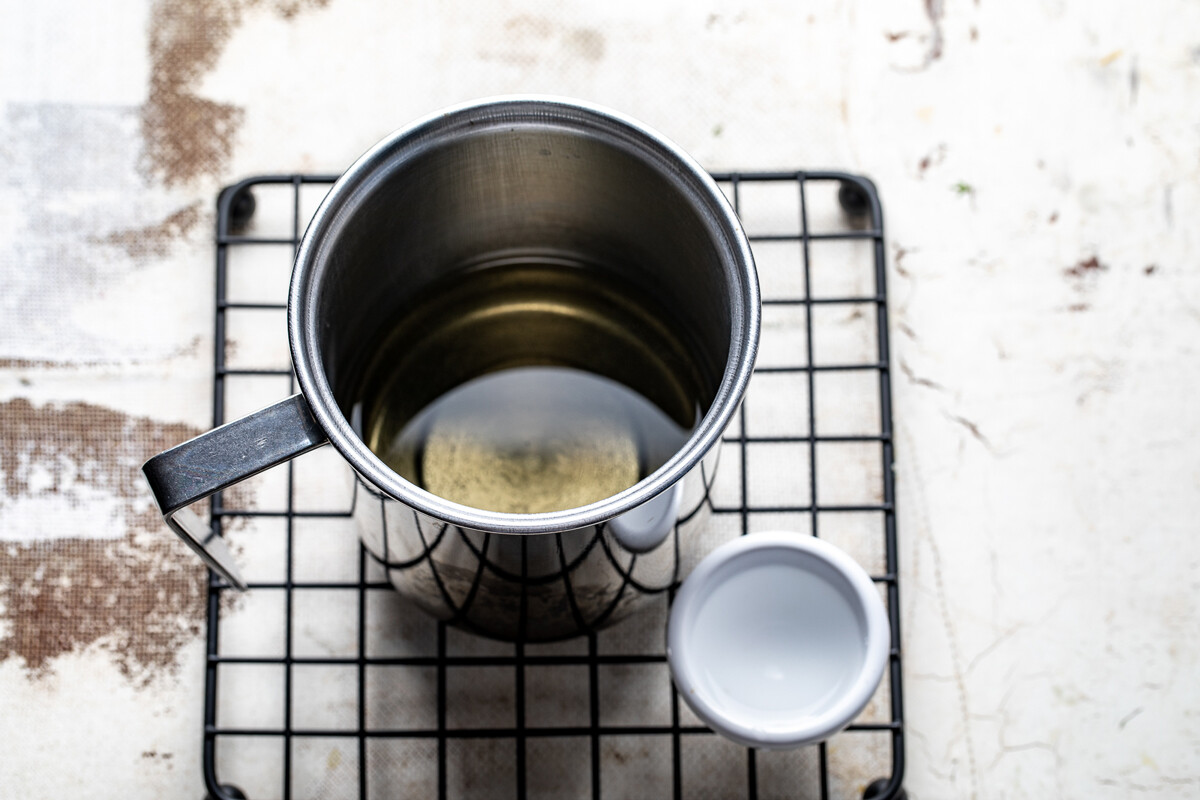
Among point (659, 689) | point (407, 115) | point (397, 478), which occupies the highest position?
point (407, 115)

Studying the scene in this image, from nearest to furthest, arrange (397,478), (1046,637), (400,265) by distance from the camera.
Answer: (397,478)
(400,265)
(1046,637)

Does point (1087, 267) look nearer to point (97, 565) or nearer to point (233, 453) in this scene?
point (233, 453)

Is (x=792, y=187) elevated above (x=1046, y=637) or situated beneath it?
elevated above

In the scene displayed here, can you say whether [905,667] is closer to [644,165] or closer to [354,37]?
[644,165]

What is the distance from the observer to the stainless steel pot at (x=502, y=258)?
1.14 feet

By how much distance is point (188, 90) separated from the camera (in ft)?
1.94

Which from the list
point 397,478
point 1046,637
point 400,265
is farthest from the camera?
point 1046,637

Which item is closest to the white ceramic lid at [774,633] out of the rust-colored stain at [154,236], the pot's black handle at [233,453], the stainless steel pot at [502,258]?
the stainless steel pot at [502,258]

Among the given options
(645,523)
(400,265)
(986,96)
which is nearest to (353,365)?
(400,265)

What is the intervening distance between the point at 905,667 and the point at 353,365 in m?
0.35

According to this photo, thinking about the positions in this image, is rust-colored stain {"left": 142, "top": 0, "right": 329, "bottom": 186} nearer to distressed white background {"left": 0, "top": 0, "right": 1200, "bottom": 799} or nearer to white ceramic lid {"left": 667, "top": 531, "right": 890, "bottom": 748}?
distressed white background {"left": 0, "top": 0, "right": 1200, "bottom": 799}

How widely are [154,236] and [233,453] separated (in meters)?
0.30

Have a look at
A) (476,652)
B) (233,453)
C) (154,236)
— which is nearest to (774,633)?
(476,652)

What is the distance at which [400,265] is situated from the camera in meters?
0.47
